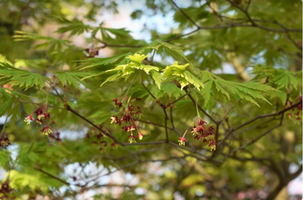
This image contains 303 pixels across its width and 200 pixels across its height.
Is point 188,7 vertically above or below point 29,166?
above

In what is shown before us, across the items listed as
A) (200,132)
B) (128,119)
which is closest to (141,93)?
(128,119)

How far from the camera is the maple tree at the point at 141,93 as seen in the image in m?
1.74

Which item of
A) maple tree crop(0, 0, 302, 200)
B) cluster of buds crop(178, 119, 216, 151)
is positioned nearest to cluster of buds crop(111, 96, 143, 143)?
maple tree crop(0, 0, 302, 200)

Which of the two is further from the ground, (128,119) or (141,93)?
(141,93)

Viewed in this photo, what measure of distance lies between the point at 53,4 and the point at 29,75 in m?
4.24

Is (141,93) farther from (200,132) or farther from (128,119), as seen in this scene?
(200,132)

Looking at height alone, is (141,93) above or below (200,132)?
above

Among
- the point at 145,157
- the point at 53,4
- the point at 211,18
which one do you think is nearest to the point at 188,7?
the point at 211,18

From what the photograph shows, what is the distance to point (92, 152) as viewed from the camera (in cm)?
316

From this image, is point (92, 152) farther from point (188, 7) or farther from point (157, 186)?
point (157, 186)

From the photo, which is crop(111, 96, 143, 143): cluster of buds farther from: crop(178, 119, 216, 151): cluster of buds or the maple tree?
crop(178, 119, 216, 151): cluster of buds

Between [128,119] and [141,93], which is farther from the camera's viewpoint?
[141,93]

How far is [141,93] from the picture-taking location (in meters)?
1.97

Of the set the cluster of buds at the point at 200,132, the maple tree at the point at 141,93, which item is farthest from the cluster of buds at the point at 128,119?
the cluster of buds at the point at 200,132
